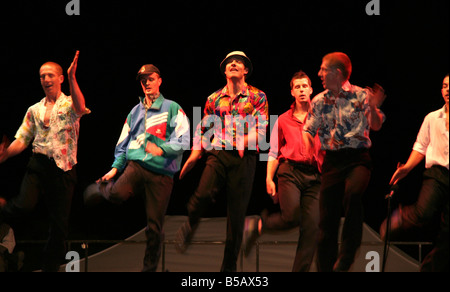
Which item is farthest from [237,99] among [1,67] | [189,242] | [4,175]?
[4,175]

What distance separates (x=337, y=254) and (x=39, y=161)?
260 centimetres

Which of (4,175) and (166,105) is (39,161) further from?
(4,175)

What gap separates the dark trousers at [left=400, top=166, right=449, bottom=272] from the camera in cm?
442

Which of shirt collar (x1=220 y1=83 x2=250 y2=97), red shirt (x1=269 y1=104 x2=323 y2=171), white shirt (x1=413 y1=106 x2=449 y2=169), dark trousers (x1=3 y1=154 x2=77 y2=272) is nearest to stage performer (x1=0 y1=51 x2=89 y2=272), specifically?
dark trousers (x1=3 y1=154 x2=77 y2=272)

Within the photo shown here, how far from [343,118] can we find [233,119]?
0.96 metres

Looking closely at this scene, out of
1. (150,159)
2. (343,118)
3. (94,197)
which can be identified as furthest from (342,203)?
(94,197)

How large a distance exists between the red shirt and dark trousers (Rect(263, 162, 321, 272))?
78 mm

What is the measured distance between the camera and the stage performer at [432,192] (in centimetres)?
445

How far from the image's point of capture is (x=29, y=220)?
7793 millimetres

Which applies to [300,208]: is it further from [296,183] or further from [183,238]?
[183,238]

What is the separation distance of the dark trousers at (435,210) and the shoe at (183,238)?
179cm

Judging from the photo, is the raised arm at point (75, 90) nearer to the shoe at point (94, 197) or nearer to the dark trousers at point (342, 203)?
the shoe at point (94, 197)

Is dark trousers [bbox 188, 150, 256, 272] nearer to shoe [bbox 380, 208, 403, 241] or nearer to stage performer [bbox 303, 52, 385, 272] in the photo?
stage performer [bbox 303, 52, 385, 272]
